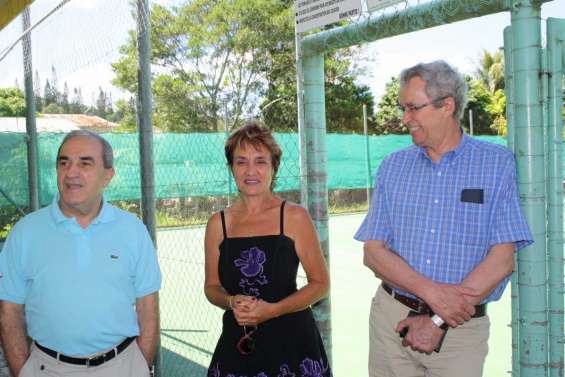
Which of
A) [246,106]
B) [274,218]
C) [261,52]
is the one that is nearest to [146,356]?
[274,218]

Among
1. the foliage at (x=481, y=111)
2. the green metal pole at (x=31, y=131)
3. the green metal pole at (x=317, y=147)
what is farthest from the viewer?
the foliage at (x=481, y=111)

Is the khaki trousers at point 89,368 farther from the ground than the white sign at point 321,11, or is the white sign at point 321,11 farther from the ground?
the white sign at point 321,11

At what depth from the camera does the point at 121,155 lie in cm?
869

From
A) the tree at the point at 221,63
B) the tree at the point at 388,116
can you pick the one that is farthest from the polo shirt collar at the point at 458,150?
the tree at the point at 388,116

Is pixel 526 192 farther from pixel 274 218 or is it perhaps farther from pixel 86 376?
pixel 86 376

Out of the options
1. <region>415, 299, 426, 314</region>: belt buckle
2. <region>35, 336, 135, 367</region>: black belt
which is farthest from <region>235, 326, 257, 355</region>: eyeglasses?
<region>415, 299, 426, 314</region>: belt buckle

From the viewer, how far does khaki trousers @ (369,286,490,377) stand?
253 centimetres

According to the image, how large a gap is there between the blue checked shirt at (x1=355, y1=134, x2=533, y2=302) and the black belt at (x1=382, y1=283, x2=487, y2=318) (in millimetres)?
62

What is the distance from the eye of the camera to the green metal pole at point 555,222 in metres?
2.44

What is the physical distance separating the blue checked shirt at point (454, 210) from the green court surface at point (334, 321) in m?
1.44

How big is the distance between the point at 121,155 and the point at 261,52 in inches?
454

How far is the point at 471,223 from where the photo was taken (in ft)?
8.16

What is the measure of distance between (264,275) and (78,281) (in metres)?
0.80

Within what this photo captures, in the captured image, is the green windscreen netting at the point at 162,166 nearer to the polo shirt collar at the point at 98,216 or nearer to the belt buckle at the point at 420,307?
the polo shirt collar at the point at 98,216
